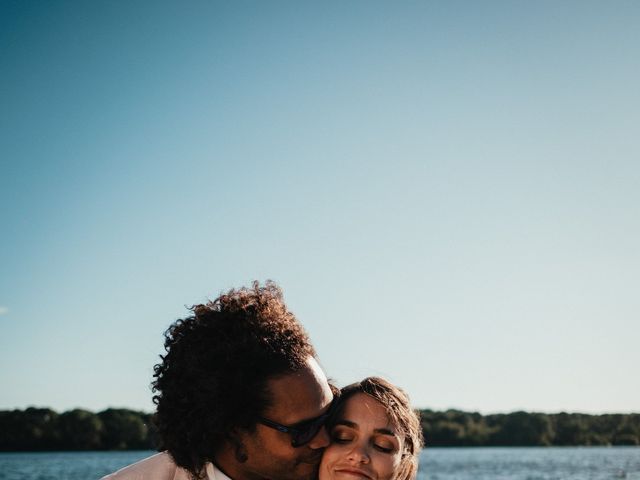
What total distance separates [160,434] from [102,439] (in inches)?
→ 3735

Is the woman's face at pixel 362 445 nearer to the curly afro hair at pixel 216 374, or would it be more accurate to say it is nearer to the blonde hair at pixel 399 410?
the blonde hair at pixel 399 410

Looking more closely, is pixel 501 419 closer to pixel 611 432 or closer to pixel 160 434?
pixel 611 432

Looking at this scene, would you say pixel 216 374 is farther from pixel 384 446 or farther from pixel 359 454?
pixel 384 446

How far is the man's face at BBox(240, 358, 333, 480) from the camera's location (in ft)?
10.8

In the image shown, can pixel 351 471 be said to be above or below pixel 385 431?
below

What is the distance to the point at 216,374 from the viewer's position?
3201mm

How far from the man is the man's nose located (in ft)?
0.26

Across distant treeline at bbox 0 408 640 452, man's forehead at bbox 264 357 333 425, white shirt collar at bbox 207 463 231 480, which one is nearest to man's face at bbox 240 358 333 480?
man's forehead at bbox 264 357 333 425

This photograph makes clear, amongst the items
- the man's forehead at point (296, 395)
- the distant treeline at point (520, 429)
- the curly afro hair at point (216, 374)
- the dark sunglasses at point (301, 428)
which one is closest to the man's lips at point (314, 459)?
the dark sunglasses at point (301, 428)

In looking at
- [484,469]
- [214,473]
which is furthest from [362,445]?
[484,469]

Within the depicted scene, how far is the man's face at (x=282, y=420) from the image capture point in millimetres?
3285

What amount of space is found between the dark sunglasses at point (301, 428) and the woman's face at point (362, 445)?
0.47m

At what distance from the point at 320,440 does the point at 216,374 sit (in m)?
0.78

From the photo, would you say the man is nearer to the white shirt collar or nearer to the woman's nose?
Result: the white shirt collar
